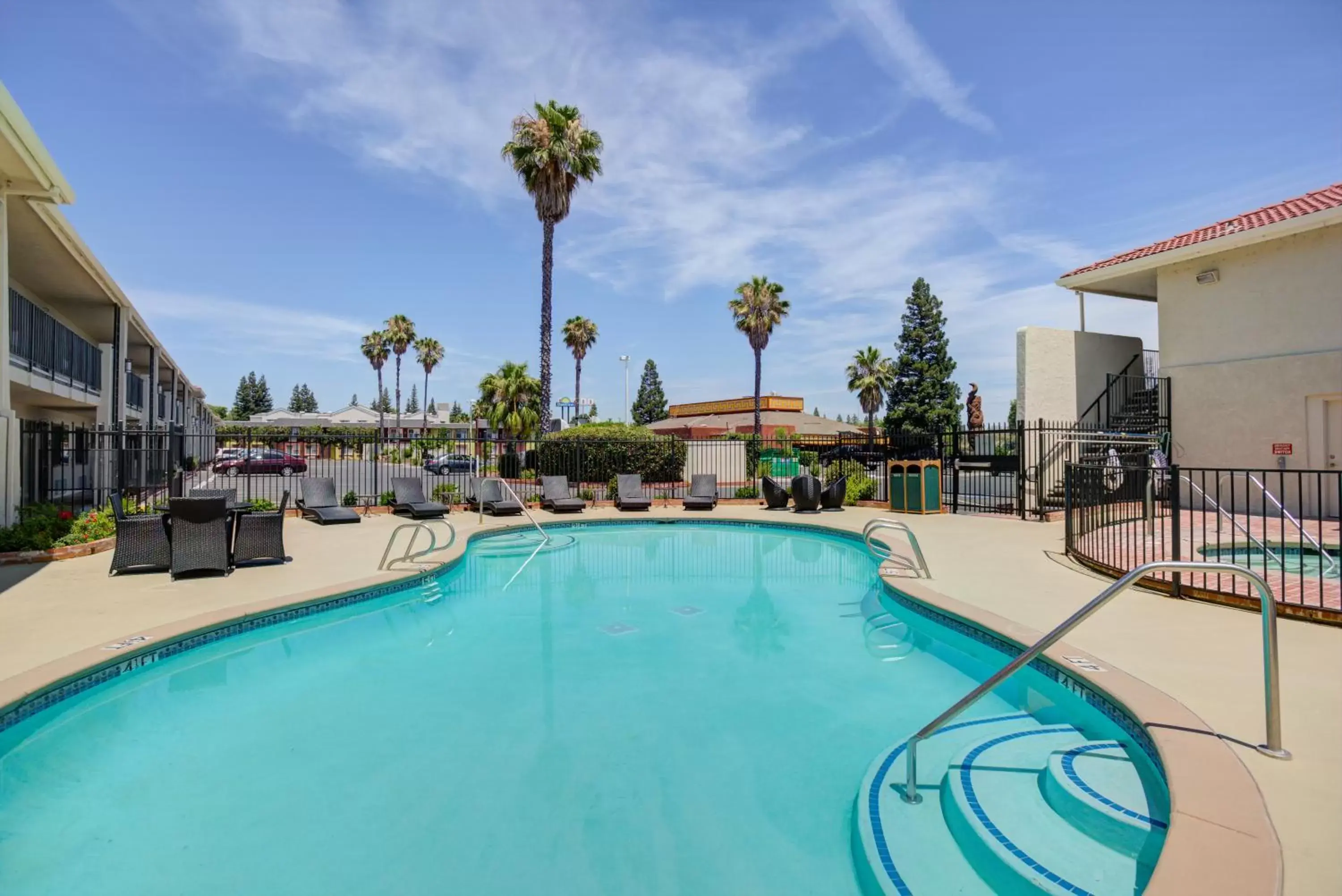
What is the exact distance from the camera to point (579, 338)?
49.5 m

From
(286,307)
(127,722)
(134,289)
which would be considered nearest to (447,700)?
(127,722)

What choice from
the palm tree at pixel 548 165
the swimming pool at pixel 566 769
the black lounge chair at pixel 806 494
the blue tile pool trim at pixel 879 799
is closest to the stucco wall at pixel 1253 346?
the black lounge chair at pixel 806 494

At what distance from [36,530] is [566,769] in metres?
9.40

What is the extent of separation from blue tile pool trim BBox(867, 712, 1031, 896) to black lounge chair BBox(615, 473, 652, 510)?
11489 mm

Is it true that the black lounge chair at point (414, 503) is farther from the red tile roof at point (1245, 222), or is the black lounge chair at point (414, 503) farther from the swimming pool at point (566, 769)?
the red tile roof at point (1245, 222)

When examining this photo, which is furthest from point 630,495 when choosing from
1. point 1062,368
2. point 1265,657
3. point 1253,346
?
point 1253,346

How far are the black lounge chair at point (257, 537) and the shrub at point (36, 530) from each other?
9.06 feet

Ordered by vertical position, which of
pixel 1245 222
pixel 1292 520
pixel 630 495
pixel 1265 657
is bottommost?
pixel 630 495

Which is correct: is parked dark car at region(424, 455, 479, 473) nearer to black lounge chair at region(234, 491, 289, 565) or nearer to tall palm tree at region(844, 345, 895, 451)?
black lounge chair at region(234, 491, 289, 565)

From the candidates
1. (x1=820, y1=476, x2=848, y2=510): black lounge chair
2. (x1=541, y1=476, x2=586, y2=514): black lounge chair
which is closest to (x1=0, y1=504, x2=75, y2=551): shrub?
(x1=541, y1=476, x2=586, y2=514): black lounge chair

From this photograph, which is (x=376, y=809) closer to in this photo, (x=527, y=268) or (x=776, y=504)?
(x=776, y=504)

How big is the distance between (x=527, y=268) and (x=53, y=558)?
1810cm

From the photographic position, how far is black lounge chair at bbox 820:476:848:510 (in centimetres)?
1595

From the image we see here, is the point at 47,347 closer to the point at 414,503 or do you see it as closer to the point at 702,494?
the point at 414,503
